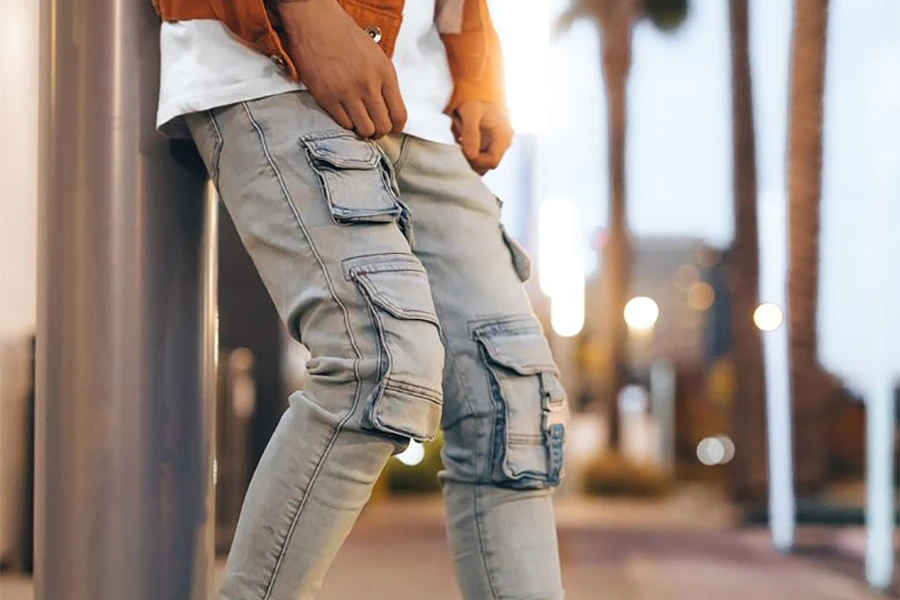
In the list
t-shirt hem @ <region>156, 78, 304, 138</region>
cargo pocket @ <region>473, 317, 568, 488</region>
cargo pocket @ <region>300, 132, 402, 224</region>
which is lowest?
cargo pocket @ <region>473, 317, 568, 488</region>

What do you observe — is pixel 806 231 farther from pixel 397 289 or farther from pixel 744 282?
pixel 397 289

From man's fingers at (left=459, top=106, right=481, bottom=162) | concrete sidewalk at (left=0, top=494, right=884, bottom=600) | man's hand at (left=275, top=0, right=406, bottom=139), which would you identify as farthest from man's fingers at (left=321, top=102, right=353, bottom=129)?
concrete sidewalk at (left=0, top=494, right=884, bottom=600)

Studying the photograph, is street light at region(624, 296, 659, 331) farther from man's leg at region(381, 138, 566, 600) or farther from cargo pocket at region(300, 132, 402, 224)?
cargo pocket at region(300, 132, 402, 224)

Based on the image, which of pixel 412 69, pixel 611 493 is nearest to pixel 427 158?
pixel 412 69

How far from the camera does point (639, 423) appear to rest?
9.68 meters

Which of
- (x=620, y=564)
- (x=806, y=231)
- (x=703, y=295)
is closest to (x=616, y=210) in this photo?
(x=703, y=295)

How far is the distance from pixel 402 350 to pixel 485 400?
0.17m

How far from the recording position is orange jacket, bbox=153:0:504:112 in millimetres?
995

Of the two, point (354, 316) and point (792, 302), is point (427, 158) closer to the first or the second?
point (354, 316)

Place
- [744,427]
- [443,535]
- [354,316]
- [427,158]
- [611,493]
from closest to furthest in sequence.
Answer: [354,316] → [427,158] → [443,535] → [744,427] → [611,493]

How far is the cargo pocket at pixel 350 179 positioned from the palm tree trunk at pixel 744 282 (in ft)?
17.8

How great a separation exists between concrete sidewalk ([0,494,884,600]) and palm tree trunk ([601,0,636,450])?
3.80 m

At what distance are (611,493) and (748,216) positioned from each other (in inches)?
75.8

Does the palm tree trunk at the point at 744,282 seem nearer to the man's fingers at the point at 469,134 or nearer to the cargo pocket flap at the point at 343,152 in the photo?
the man's fingers at the point at 469,134
